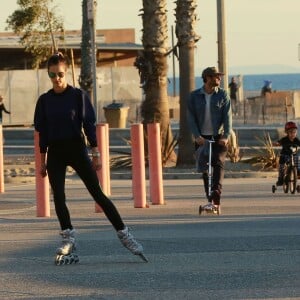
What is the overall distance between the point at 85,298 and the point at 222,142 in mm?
6843

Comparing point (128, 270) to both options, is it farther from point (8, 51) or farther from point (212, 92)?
point (8, 51)

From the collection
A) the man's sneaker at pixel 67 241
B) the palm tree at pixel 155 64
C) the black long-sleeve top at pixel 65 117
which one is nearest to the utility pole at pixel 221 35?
the palm tree at pixel 155 64

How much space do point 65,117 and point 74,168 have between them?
0.49 metres

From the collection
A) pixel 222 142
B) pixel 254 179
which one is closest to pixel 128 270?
pixel 222 142

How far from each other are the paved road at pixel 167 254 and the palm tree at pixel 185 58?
7541 mm

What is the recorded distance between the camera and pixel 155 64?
27.4 metres

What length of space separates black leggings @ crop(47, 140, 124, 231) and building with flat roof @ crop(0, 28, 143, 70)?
47607mm

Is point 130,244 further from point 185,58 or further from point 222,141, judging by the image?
point 185,58

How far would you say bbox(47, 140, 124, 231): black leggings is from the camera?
11797 millimetres

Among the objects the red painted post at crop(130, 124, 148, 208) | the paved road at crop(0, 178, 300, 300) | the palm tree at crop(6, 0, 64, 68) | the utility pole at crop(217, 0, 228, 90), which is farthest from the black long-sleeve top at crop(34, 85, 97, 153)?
the palm tree at crop(6, 0, 64, 68)

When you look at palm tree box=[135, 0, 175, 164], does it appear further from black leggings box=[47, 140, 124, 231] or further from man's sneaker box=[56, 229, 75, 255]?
man's sneaker box=[56, 229, 75, 255]

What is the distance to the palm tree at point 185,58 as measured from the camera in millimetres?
26906

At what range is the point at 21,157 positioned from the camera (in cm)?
3369

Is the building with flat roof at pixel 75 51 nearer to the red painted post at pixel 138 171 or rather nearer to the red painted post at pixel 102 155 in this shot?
the red painted post at pixel 102 155
